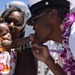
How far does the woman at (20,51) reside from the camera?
6.33 feet

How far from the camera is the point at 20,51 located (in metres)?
1.95

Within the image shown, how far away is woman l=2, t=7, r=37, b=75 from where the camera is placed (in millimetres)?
1929

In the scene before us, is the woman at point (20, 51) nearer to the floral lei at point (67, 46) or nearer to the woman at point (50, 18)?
the woman at point (50, 18)

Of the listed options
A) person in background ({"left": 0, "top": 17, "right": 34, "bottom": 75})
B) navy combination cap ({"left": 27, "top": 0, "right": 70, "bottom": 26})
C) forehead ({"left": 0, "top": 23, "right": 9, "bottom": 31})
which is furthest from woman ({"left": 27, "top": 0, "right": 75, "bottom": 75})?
forehead ({"left": 0, "top": 23, "right": 9, "bottom": 31})

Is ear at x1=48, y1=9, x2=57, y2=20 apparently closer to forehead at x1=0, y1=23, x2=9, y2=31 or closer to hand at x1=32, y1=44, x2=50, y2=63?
hand at x1=32, y1=44, x2=50, y2=63

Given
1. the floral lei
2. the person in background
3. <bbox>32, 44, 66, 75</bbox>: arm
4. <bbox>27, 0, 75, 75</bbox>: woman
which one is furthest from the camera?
the person in background

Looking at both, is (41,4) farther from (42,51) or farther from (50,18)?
(42,51)

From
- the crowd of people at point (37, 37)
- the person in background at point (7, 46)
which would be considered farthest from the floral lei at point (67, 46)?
the person in background at point (7, 46)

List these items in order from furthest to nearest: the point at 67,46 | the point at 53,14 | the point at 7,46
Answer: the point at 7,46, the point at 53,14, the point at 67,46

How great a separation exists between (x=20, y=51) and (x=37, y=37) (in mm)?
308

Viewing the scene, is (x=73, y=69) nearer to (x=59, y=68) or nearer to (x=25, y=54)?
(x=59, y=68)

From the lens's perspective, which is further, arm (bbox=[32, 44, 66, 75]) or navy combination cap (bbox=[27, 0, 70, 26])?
arm (bbox=[32, 44, 66, 75])

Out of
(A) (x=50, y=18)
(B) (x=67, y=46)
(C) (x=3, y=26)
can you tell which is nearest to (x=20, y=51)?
(C) (x=3, y=26)

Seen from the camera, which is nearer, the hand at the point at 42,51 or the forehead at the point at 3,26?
the hand at the point at 42,51
